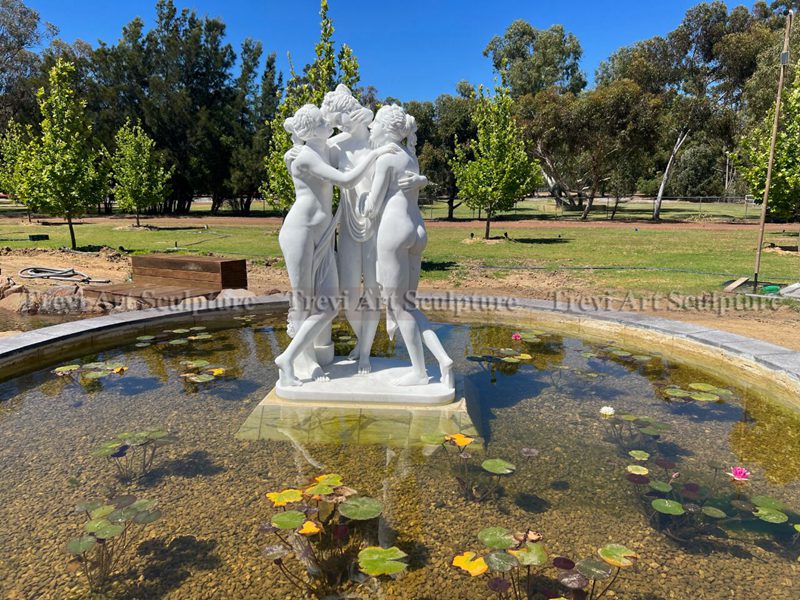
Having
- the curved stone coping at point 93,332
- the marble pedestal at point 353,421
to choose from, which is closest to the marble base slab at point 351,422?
the marble pedestal at point 353,421

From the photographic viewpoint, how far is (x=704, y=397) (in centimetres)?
426

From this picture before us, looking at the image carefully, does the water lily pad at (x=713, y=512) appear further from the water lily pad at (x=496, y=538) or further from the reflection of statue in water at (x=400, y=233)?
the reflection of statue in water at (x=400, y=233)

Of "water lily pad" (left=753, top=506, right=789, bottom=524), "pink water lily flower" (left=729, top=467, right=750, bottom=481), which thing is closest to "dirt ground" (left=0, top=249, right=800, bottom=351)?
"pink water lily flower" (left=729, top=467, right=750, bottom=481)

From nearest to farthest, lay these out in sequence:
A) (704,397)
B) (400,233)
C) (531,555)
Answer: (531,555) < (400,233) < (704,397)

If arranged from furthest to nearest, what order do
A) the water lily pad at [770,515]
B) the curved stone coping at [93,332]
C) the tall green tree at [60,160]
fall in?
the tall green tree at [60,160]
the curved stone coping at [93,332]
the water lily pad at [770,515]

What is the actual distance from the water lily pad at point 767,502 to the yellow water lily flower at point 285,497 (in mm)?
2444

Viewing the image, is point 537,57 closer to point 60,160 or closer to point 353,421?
point 60,160

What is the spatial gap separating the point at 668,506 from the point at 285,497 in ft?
6.53

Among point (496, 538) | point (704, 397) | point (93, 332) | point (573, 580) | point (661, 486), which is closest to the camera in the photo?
point (573, 580)

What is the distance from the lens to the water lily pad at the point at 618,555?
2221mm

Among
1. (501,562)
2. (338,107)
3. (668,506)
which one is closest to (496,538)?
(501,562)

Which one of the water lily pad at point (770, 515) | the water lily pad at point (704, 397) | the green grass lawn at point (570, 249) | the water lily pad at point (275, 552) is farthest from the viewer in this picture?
the green grass lawn at point (570, 249)

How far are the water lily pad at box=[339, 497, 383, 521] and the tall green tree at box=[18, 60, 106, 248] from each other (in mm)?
16042

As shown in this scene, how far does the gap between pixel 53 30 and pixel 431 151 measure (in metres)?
29.0
